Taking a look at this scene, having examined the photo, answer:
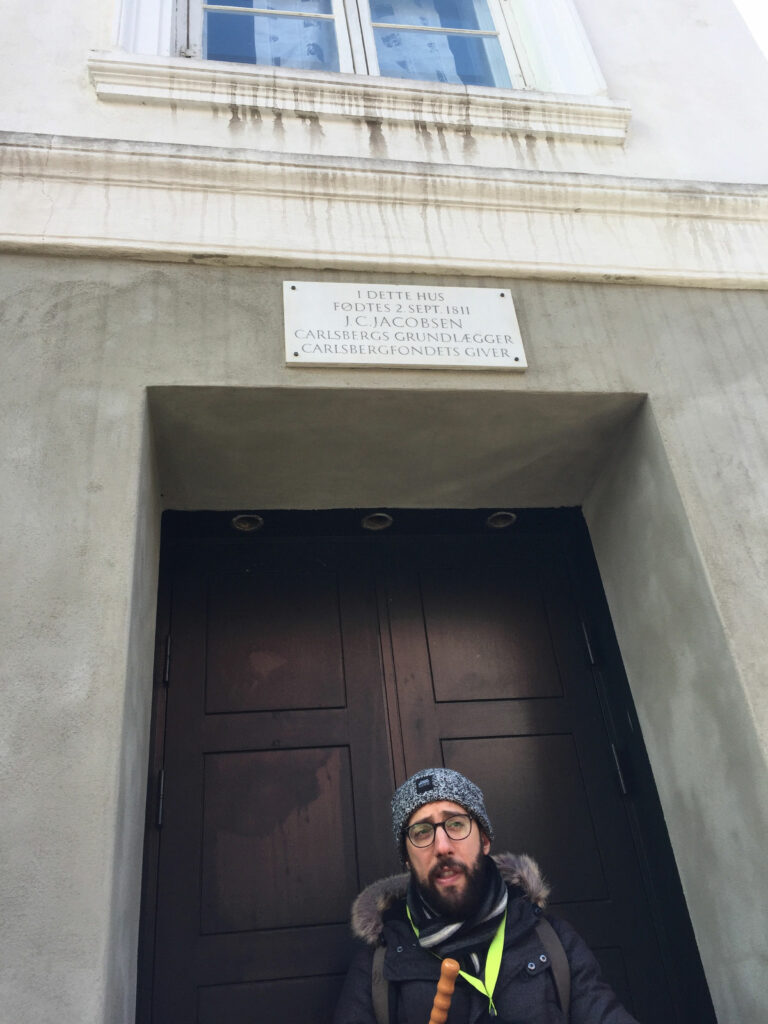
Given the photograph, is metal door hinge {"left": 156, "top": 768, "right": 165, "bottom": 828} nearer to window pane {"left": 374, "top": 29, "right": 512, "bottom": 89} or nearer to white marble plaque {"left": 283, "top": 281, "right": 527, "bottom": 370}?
white marble plaque {"left": 283, "top": 281, "right": 527, "bottom": 370}

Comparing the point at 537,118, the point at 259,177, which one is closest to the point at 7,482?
the point at 259,177

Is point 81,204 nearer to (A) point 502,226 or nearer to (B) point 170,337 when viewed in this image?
(B) point 170,337

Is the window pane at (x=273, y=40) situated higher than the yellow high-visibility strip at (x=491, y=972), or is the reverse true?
the window pane at (x=273, y=40)

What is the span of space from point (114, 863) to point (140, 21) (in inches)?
170

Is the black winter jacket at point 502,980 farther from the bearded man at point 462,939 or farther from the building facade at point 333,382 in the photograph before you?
the building facade at point 333,382

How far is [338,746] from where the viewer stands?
3.71 metres

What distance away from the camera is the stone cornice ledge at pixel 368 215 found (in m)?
3.65

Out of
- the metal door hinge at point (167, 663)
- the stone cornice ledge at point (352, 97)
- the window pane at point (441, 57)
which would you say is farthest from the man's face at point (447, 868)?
the window pane at point (441, 57)

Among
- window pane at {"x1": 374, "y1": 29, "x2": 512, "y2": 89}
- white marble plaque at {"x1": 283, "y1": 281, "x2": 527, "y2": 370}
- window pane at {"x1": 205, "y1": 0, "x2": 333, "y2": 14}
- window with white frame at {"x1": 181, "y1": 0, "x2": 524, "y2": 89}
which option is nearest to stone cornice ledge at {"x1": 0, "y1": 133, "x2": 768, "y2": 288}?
white marble plaque at {"x1": 283, "y1": 281, "x2": 527, "y2": 370}

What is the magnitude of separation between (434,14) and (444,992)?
18.1 ft

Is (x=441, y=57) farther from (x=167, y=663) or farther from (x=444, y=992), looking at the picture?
(x=444, y=992)

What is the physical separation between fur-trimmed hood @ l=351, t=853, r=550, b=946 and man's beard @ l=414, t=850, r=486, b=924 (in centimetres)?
20

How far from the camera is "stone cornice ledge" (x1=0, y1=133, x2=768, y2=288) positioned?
365 cm

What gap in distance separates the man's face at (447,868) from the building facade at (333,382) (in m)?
0.93
